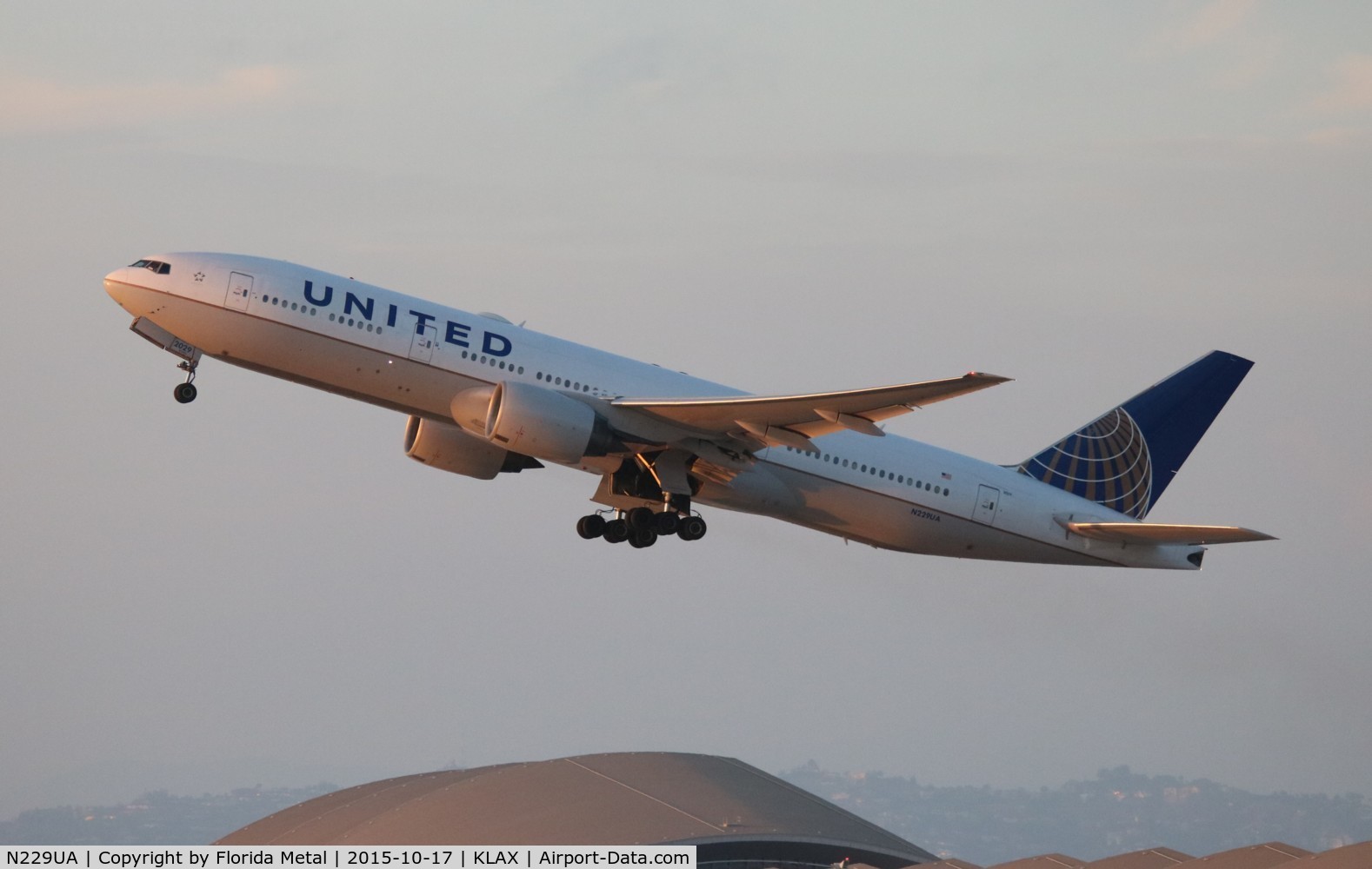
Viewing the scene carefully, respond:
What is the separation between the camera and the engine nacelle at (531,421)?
39188 mm

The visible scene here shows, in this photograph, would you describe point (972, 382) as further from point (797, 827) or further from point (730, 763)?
point (730, 763)

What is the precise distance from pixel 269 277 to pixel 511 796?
132 feet

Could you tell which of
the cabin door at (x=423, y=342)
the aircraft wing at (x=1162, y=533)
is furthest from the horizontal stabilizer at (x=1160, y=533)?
the cabin door at (x=423, y=342)

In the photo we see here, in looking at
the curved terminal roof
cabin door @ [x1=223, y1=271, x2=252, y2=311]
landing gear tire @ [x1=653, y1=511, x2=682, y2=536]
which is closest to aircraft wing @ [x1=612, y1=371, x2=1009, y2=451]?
landing gear tire @ [x1=653, y1=511, x2=682, y2=536]

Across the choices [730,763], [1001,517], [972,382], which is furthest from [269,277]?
[730,763]

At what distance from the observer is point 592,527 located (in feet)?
148

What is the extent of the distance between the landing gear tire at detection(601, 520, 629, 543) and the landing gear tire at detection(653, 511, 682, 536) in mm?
1288

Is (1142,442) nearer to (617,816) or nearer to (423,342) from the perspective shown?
(423,342)

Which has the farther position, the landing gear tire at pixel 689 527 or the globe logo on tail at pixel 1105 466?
the globe logo on tail at pixel 1105 466
